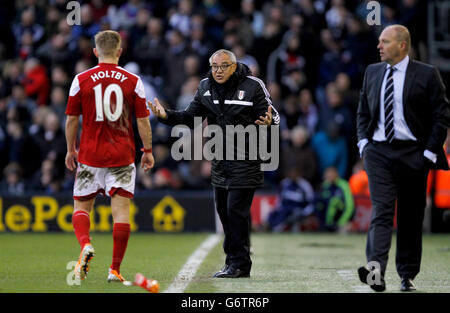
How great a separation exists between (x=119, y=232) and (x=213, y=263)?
2.67m

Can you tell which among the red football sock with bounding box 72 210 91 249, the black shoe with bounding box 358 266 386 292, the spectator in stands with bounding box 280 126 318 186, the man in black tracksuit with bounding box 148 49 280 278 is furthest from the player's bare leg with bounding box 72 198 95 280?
the spectator in stands with bounding box 280 126 318 186

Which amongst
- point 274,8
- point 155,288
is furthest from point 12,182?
point 155,288

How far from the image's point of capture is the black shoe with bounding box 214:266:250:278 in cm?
890

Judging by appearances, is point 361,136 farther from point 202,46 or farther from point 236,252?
point 202,46

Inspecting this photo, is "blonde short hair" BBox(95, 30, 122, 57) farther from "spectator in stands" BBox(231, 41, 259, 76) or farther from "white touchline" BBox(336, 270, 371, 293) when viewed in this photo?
"spectator in stands" BBox(231, 41, 259, 76)

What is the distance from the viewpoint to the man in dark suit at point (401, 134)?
7.80 metres

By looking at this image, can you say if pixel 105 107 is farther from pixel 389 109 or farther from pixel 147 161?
pixel 389 109

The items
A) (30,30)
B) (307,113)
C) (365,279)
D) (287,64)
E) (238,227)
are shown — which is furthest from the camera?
(30,30)

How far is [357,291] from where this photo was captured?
25.6ft

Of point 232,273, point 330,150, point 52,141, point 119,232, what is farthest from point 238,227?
point 52,141

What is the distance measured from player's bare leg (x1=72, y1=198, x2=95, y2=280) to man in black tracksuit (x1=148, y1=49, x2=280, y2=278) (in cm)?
123

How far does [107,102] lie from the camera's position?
817 cm

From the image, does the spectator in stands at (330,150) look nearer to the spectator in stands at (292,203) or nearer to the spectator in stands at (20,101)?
the spectator in stands at (292,203)
